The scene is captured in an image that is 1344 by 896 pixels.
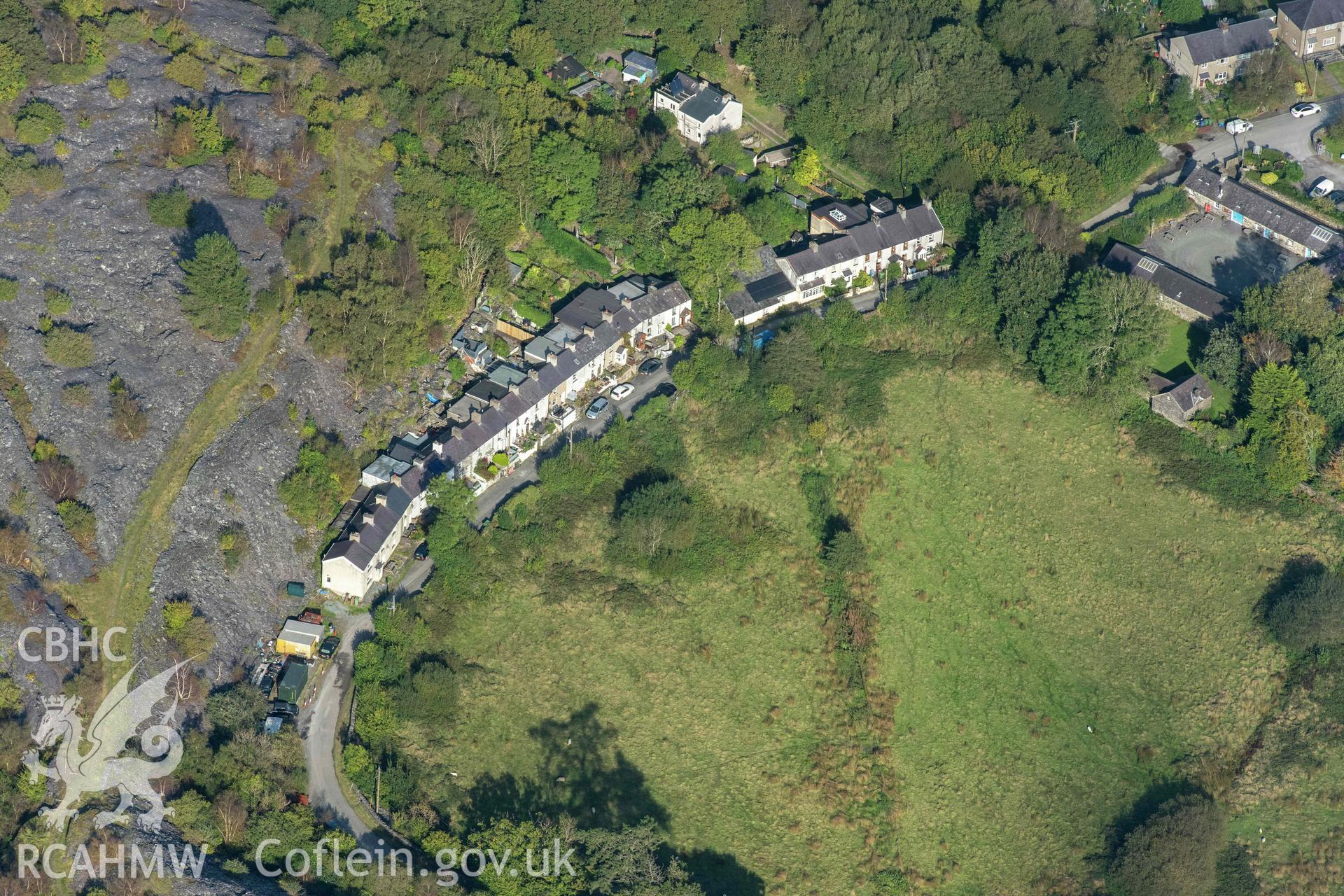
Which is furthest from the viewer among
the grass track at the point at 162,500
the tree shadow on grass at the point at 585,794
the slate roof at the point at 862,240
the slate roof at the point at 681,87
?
the slate roof at the point at 681,87

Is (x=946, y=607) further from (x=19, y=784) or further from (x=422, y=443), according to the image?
(x=19, y=784)

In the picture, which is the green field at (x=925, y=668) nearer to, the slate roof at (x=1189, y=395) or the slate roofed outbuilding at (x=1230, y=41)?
the slate roof at (x=1189, y=395)

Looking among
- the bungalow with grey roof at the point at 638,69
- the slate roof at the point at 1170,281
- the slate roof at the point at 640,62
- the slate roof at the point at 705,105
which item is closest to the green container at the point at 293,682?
the slate roof at the point at 705,105

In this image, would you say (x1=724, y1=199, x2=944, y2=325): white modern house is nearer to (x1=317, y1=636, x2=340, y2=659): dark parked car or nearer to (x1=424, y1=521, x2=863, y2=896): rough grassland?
(x1=424, y1=521, x2=863, y2=896): rough grassland

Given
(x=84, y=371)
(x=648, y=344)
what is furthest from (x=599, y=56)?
(x=84, y=371)

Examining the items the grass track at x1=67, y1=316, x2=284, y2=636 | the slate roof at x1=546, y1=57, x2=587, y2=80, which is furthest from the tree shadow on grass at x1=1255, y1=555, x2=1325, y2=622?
the grass track at x1=67, y1=316, x2=284, y2=636

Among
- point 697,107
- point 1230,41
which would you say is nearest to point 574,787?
point 697,107
